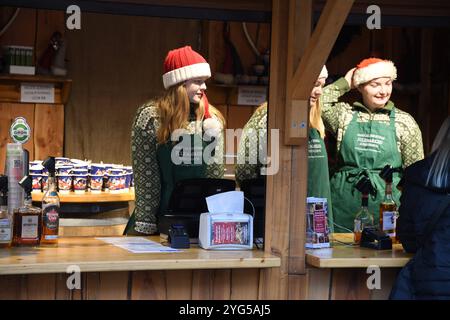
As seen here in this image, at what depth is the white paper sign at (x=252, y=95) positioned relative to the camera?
7539 millimetres

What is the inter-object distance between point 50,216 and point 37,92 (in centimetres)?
321

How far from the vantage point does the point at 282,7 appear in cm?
389

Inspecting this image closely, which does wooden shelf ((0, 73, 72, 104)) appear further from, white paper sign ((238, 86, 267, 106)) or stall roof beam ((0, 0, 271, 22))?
stall roof beam ((0, 0, 271, 22))

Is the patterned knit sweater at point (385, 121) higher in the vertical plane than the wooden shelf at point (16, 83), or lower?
lower

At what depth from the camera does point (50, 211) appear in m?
3.89

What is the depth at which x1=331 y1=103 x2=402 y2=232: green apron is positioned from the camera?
5.32 m

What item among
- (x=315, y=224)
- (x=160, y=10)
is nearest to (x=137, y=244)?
(x=315, y=224)

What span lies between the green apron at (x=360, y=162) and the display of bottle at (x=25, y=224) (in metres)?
2.03

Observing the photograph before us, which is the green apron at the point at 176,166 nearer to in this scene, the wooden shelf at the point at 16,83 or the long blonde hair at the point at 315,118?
the long blonde hair at the point at 315,118

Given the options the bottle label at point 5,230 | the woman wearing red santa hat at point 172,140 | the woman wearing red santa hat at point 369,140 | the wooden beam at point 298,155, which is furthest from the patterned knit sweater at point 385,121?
the bottle label at point 5,230

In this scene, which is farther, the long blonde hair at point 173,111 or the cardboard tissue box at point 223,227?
the long blonde hair at point 173,111

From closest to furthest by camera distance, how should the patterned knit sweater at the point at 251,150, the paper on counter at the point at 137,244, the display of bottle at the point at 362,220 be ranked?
the paper on counter at the point at 137,244, the display of bottle at the point at 362,220, the patterned knit sweater at the point at 251,150
